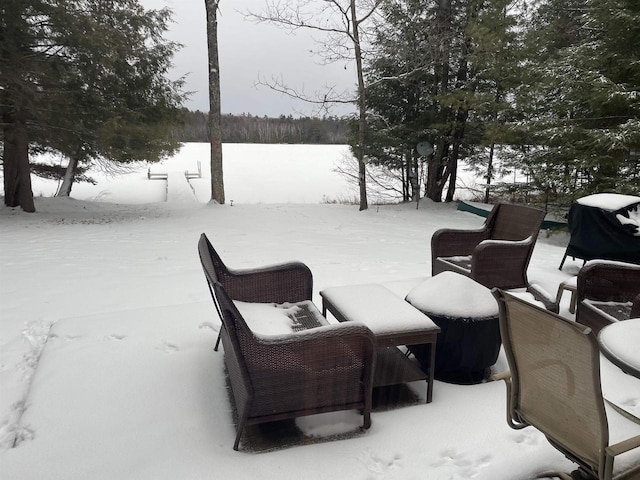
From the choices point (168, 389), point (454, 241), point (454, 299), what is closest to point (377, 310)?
point (454, 299)

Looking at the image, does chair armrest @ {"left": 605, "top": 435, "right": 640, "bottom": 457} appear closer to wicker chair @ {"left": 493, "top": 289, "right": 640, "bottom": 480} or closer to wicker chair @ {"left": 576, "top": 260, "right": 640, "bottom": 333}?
wicker chair @ {"left": 493, "top": 289, "right": 640, "bottom": 480}

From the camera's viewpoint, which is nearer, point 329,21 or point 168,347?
point 168,347

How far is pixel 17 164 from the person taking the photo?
10133 millimetres

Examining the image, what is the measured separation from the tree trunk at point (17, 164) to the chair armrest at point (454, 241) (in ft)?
28.9

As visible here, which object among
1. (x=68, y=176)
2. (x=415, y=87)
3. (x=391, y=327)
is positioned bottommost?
(x=391, y=327)

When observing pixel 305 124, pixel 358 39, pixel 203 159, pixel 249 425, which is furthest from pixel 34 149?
pixel 305 124

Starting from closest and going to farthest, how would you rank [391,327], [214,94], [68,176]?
1. [391,327]
2. [214,94]
3. [68,176]

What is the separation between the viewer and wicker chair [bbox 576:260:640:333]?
311 centimetres

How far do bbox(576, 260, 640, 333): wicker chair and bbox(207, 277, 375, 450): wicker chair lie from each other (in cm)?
193

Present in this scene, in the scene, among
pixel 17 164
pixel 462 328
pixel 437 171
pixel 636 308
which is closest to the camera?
pixel 462 328

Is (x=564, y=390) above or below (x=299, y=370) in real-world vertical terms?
above

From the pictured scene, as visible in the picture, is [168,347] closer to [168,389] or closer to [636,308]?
[168,389]

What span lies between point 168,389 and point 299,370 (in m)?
1.01

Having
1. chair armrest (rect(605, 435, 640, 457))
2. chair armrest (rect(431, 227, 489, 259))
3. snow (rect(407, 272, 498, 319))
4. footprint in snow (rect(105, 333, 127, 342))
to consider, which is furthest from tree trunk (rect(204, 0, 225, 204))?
chair armrest (rect(605, 435, 640, 457))
